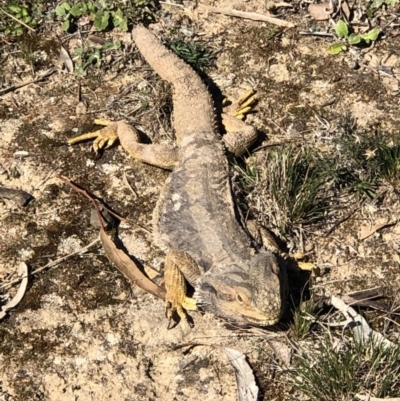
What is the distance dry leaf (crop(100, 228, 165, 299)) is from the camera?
516cm

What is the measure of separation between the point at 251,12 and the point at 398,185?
2.41 metres

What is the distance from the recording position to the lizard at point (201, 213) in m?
4.71

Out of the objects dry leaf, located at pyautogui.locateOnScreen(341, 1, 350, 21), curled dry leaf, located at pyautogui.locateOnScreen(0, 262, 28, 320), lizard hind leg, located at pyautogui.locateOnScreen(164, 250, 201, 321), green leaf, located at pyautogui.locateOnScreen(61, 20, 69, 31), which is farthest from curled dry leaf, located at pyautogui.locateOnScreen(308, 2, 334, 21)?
curled dry leaf, located at pyautogui.locateOnScreen(0, 262, 28, 320)

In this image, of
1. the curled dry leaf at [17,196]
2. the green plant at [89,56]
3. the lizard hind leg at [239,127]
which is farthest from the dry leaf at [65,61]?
the lizard hind leg at [239,127]

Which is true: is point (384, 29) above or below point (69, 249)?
above

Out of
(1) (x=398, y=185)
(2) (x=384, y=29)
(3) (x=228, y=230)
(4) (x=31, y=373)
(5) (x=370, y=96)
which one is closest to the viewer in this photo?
(4) (x=31, y=373)

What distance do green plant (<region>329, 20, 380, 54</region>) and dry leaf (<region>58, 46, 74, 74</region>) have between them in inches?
97.9

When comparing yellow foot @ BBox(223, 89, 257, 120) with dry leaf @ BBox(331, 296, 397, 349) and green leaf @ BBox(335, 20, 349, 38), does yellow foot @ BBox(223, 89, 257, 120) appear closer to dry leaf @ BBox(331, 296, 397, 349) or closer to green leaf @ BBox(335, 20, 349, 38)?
green leaf @ BBox(335, 20, 349, 38)

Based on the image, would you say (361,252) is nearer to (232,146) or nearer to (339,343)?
(339,343)

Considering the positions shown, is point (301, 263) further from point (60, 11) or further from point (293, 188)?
point (60, 11)

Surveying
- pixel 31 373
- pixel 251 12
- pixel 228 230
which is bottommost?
pixel 31 373

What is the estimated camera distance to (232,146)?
5805 mm

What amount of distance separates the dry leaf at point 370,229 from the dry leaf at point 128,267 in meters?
1.67

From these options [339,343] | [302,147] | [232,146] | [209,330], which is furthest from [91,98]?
[339,343]
